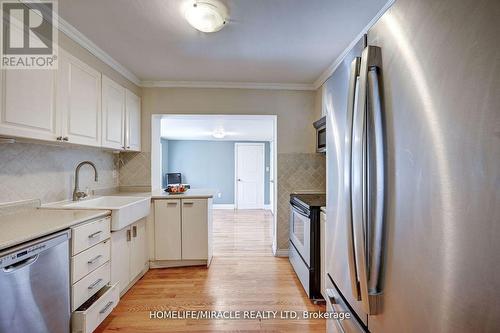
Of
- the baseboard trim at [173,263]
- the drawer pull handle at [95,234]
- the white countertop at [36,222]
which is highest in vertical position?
the white countertop at [36,222]

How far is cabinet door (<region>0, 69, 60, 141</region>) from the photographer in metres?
1.31

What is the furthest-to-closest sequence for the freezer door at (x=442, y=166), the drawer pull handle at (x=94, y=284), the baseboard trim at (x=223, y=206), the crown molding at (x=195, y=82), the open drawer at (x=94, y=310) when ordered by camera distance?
the baseboard trim at (x=223, y=206)
the crown molding at (x=195, y=82)
the drawer pull handle at (x=94, y=284)
the open drawer at (x=94, y=310)
the freezer door at (x=442, y=166)

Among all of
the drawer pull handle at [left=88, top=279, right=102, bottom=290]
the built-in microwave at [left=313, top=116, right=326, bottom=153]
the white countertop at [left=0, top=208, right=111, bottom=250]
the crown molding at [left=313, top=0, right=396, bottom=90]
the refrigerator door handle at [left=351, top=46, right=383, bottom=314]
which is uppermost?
the crown molding at [left=313, top=0, right=396, bottom=90]

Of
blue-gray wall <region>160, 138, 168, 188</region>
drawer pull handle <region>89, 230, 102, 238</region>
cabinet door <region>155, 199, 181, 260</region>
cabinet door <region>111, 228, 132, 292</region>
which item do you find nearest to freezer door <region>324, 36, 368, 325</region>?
drawer pull handle <region>89, 230, 102, 238</region>

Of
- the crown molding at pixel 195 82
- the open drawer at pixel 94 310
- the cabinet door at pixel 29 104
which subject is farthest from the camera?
the crown molding at pixel 195 82

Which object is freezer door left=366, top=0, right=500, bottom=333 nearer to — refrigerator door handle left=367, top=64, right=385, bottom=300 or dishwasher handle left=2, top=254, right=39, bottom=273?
refrigerator door handle left=367, top=64, right=385, bottom=300

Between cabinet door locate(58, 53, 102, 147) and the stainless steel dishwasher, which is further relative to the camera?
cabinet door locate(58, 53, 102, 147)

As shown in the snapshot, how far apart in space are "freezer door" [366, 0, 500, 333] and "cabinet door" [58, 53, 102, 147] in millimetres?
2073

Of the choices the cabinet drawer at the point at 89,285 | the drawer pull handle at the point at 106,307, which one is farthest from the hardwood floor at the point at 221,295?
the cabinet drawer at the point at 89,285

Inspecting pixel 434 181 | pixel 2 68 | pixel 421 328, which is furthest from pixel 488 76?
pixel 2 68

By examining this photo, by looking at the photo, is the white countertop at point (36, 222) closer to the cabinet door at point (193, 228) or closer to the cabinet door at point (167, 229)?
the cabinet door at point (167, 229)

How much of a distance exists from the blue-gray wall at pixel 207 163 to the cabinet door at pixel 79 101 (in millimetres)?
5039

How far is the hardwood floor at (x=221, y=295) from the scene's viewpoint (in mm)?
1767

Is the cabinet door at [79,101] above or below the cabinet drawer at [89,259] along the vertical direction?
above
